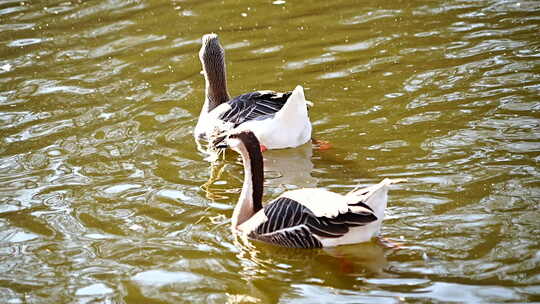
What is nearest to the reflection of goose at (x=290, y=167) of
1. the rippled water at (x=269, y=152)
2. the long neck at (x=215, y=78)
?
the rippled water at (x=269, y=152)

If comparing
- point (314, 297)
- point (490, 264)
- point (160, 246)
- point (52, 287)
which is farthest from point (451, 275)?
point (52, 287)

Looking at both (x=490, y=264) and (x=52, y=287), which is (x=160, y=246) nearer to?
(x=52, y=287)

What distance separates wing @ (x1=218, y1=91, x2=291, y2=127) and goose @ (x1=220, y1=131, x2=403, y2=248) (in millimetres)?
1678

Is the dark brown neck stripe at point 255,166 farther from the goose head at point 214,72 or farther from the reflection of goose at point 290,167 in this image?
the goose head at point 214,72

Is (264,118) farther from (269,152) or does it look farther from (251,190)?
(251,190)

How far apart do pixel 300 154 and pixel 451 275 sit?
124 inches

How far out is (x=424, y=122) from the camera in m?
8.35

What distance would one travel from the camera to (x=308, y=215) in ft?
19.9

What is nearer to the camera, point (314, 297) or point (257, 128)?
point (314, 297)

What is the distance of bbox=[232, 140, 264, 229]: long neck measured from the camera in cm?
661

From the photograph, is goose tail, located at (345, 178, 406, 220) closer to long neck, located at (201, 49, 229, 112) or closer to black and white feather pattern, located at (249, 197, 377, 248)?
black and white feather pattern, located at (249, 197, 377, 248)

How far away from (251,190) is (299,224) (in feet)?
2.31

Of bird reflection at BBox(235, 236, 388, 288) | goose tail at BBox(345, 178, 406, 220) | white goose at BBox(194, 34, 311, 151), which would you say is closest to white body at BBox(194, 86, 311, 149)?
white goose at BBox(194, 34, 311, 151)

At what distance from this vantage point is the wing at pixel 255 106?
8.35m
